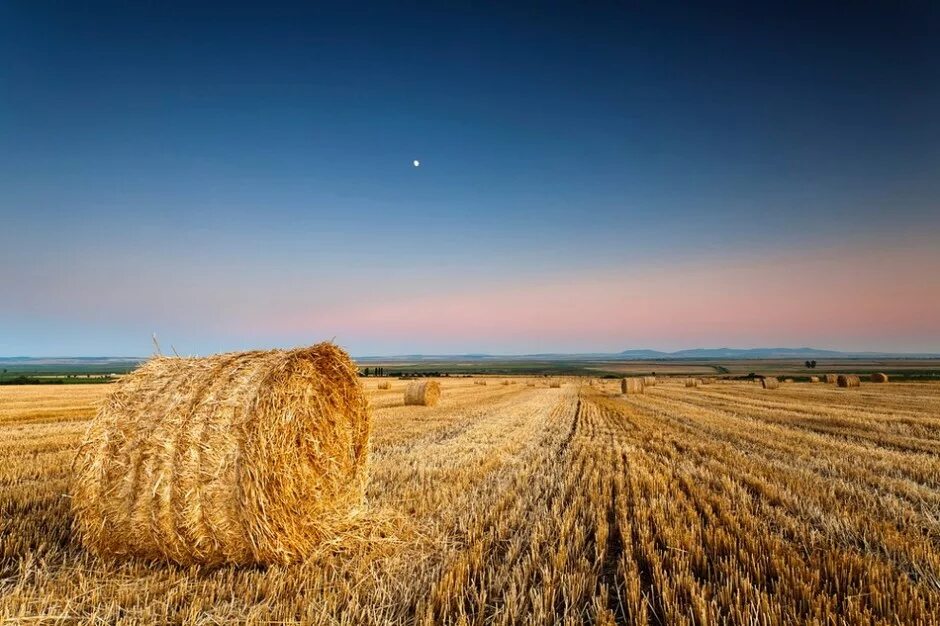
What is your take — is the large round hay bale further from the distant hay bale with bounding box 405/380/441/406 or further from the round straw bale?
the round straw bale

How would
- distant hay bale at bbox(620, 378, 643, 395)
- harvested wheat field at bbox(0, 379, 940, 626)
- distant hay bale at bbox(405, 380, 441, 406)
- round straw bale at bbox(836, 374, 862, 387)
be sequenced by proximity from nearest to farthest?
harvested wheat field at bbox(0, 379, 940, 626) → distant hay bale at bbox(405, 380, 441, 406) → distant hay bale at bbox(620, 378, 643, 395) → round straw bale at bbox(836, 374, 862, 387)

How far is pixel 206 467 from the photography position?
456 centimetres

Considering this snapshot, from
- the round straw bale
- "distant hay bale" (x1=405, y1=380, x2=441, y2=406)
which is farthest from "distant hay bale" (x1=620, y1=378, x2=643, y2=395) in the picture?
the round straw bale

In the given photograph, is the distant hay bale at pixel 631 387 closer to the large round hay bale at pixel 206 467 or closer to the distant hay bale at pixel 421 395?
the distant hay bale at pixel 421 395

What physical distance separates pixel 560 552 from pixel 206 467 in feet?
10.7

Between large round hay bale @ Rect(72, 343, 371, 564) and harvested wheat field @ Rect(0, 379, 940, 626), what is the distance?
176 mm

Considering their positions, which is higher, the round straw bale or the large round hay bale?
the large round hay bale

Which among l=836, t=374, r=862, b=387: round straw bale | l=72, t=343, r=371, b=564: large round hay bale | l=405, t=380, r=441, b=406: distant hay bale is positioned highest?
l=72, t=343, r=371, b=564: large round hay bale

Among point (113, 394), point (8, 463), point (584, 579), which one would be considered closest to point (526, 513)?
point (584, 579)

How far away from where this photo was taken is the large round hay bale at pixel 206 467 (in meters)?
4.46

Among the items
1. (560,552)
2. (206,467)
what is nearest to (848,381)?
(560,552)

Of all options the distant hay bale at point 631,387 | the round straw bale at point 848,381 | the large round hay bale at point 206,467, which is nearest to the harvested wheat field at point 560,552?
the large round hay bale at point 206,467

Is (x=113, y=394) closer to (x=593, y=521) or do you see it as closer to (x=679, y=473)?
(x=593, y=521)

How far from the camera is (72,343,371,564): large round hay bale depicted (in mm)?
4457
